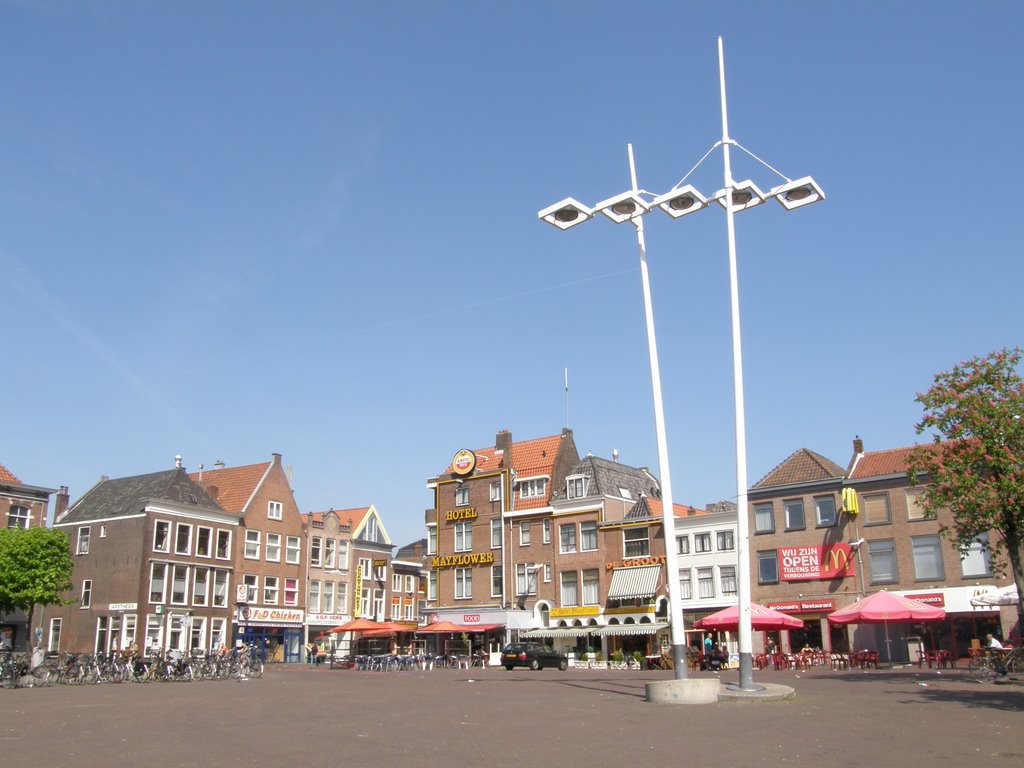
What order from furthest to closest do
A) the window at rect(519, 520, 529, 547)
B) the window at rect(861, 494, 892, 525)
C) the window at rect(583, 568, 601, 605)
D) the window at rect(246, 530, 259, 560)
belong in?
the window at rect(246, 530, 259, 560), the window at rect(519, 520, 529, 547), the window at rect(583, 568, 601, 605), the window at rect(861, 494, 892, 525)

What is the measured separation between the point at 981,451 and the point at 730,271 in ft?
34.8

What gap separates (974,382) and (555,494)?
35233mm

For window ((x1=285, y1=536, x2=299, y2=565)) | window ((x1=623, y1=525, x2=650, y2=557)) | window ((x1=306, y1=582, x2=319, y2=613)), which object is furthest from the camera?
window ((x1=306, y1=582, x2=319, y2=613))

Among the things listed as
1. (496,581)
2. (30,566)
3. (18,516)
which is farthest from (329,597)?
(30,566)

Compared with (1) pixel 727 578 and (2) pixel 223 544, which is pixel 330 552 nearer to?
(2) pixel 223 544

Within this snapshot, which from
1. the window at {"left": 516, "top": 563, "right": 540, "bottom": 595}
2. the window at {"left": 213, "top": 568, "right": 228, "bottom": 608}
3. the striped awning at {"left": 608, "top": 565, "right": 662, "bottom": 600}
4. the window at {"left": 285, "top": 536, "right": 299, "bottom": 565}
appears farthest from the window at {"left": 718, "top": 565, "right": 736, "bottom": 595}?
the window at {"left": 213, "top": 568, "right": 228, "bottom": 608}

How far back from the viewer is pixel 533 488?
62.3 metres

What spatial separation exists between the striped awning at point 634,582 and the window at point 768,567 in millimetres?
5706

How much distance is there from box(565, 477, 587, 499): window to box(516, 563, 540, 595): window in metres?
4.99

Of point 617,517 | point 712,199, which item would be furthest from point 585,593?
point 712,199

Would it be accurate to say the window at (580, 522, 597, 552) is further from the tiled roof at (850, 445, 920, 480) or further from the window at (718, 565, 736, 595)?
the tiled roof at (850, 445, 920, 480)

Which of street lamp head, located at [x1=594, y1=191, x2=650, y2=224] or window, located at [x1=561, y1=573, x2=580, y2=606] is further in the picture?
window, located at [x1=561, y1=573, x2=580, y2=606]

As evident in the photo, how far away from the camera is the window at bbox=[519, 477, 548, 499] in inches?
2432

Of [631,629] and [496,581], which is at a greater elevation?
[496,581]
